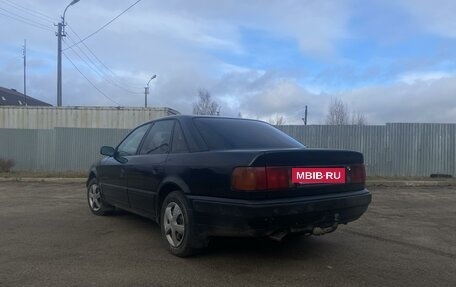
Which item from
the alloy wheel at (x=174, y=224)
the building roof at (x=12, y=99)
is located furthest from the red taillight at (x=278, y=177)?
the building roof at (x=12, y=99)

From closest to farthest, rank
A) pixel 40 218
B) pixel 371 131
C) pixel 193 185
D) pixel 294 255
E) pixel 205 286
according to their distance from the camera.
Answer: pixel 205 286 < pixel 193 185 < pixel 294 255 < pixel 40 218 < pixel 371 131

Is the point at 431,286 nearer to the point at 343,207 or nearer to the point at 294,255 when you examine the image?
the point at 343,207

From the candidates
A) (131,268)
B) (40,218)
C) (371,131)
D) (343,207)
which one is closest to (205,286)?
(131,268)

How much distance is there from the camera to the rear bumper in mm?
4164

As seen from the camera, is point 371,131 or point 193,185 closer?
point 193,185

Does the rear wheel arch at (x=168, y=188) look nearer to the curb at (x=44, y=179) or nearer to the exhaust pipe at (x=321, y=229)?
the exhaust pipe at (x=321, y=229)

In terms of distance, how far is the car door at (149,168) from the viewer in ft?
17.6

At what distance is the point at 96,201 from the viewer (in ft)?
24.6

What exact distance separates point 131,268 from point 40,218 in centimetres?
341

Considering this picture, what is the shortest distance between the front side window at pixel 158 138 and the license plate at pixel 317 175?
1.63 metres

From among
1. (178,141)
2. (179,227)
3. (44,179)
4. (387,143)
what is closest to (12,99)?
(44,179)

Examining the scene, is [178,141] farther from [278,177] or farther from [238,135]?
[278,177]

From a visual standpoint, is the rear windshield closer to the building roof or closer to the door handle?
the door handle

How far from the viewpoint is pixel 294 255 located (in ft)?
16.5
